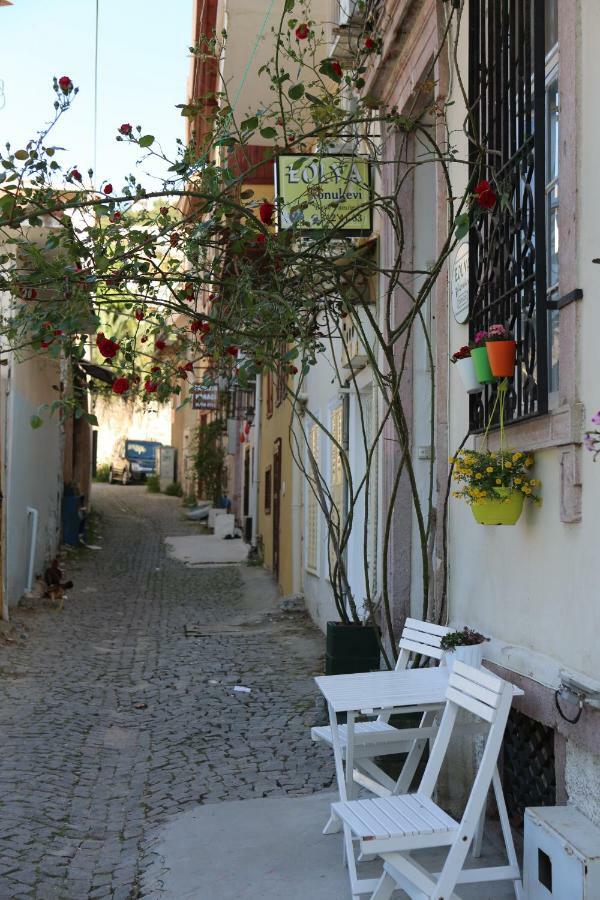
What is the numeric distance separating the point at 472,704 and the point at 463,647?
27.9 inches

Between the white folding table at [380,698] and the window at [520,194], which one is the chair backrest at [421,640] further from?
the window at [520,194]

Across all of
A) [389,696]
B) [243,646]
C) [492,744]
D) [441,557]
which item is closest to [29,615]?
[243,646]

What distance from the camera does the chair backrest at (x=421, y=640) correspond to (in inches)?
180

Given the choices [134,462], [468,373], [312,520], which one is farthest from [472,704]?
[134,462]

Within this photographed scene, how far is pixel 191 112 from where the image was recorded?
5234mm

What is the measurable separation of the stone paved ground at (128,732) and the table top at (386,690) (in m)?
1.13

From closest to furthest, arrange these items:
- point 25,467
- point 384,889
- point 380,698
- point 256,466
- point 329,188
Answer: point 384,889
point 380,698
point 329,188
point 25,467
point 256,466

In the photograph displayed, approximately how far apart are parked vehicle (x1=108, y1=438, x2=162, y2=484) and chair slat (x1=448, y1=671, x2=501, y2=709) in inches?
1329

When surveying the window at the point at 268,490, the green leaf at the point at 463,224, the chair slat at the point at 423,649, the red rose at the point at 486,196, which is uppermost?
the red rose at the point at 486,196

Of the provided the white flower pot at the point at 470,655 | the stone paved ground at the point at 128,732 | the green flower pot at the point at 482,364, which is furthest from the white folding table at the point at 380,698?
the green flower pot at the point at 482,364

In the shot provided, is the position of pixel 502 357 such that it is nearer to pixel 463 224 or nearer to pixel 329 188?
pixel 463 224

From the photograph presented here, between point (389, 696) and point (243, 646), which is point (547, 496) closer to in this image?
point (389, 696)

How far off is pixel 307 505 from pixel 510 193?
26.4ft

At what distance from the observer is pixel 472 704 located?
345 cm
